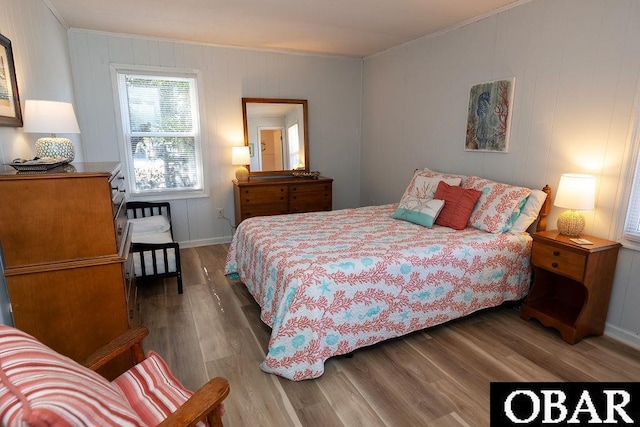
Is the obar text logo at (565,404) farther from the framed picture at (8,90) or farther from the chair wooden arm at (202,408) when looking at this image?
the framed picture at (8,90)

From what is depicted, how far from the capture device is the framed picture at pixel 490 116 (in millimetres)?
3160

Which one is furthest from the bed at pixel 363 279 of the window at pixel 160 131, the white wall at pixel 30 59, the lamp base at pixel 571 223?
the window at pixel 160 131

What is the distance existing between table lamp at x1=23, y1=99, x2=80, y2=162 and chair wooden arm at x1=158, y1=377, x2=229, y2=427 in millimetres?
1634

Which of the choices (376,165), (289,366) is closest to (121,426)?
(289,366)

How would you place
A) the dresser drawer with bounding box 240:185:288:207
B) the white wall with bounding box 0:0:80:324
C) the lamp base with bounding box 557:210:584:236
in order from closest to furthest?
the white wall with bounding box 0:0:80:324, the lamp base with bounding box 557:210:584:236, the dresser drawer with bounding box 240:185:288:207

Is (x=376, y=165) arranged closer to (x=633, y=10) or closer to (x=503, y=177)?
(x=503, y=177)

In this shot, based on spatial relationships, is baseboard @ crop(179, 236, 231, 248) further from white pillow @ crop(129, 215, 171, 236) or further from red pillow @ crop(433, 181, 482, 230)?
red pillow @ crop(433, 181, 482, 230)

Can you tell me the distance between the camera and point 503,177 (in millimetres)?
3264

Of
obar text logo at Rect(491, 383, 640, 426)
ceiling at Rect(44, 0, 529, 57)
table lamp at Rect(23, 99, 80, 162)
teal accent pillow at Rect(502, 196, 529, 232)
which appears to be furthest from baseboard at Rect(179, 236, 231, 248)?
obar text logo at Rect(491, 383, 640, 426)

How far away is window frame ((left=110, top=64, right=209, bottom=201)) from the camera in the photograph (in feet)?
13.2

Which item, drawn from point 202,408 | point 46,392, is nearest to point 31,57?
point 46,392

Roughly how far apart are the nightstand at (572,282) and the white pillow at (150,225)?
3.52 metres

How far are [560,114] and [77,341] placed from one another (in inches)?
138

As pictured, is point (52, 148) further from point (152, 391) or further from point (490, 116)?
point (490, 116)
